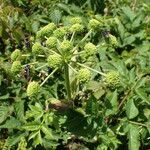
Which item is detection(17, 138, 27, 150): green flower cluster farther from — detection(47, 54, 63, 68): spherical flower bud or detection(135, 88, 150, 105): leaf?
detection(135, 88, 150, 105): leaf

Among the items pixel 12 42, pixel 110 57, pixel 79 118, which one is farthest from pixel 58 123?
pixel 12 42

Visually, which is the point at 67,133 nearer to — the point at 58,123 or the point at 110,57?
the point at 58,123

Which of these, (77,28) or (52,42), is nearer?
(52,42)

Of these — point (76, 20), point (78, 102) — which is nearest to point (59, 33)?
point (76, 20)

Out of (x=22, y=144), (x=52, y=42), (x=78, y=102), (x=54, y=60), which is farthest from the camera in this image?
(x=78, y=102)

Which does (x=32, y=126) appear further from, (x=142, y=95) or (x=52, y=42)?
(x=142, y=95)

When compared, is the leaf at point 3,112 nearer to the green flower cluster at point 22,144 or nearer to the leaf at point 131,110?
the green flower cluster at point 22,144

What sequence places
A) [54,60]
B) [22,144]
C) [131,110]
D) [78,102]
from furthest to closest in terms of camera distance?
[78,102]
[22,144]
[131,110]
[54,60]
